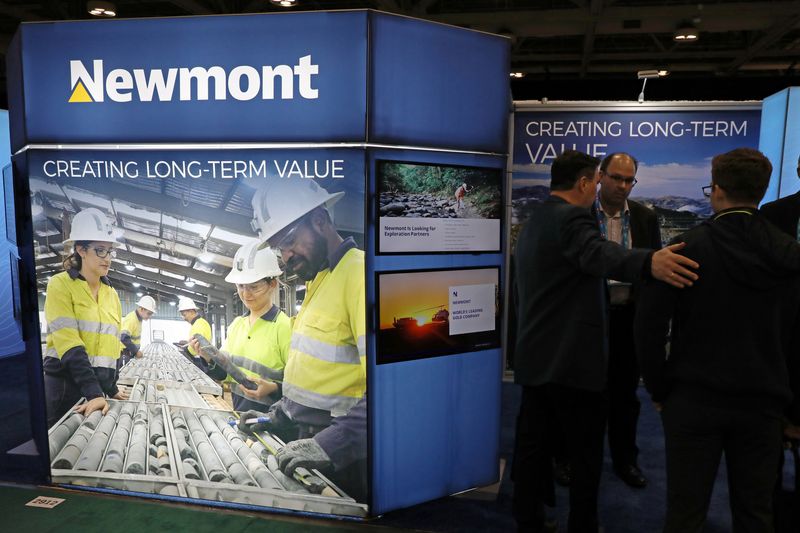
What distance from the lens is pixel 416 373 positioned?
9.19 feet

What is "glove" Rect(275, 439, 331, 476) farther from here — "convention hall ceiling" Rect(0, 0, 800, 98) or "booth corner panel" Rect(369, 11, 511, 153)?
"convention hall ceiling" Rect(0, 0, 800, 98)

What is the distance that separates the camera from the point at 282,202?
2.67 m

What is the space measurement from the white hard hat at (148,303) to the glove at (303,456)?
97 cm

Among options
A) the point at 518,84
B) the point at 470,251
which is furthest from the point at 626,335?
the point at 518,84

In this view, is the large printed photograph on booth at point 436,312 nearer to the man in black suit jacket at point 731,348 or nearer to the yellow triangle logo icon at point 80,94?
the man in black suit jacket at point 731,348

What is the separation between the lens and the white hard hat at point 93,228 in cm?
284

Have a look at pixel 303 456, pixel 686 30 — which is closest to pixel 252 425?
pixel 303 456

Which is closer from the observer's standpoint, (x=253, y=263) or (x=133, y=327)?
(x=253, y=263)

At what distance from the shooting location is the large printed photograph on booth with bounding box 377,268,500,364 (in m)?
2.69

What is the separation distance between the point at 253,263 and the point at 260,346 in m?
0.41

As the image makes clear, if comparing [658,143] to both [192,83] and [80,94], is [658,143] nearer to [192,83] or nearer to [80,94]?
[192,83]

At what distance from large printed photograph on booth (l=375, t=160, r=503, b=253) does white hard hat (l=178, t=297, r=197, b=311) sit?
3.28ft

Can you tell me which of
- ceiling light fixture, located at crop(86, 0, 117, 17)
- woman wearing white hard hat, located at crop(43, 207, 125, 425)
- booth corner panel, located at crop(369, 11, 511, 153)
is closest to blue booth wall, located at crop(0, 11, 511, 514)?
booth corner panel, located at crop(369, 11, 511, 153)

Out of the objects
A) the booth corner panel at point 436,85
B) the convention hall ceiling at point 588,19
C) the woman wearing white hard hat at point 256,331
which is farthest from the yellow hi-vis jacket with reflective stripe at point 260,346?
the convention hall ceiling at point 588,19
